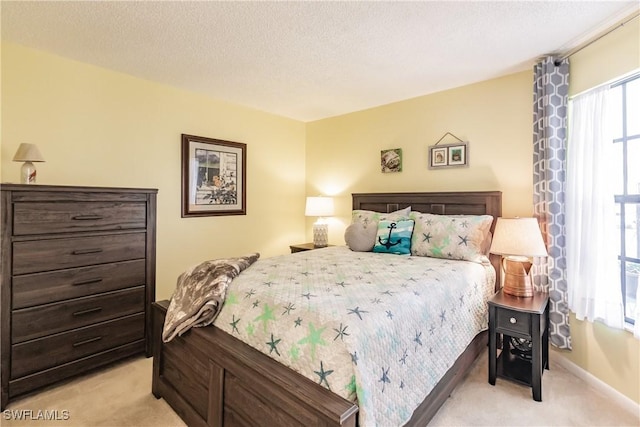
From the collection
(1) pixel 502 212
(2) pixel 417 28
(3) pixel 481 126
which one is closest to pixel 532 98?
(3) pixel 481 126

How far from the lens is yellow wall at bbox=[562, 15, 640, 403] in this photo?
1915 mm

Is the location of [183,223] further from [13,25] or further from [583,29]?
[583,29]

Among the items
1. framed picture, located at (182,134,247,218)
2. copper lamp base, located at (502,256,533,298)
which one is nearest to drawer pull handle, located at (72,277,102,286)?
framed picture, located at (182,134,247,218)

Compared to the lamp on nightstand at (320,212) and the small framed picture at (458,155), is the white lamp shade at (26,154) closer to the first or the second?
the lamp on nightstand at (320,212)

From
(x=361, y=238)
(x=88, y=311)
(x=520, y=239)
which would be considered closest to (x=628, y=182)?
(x=520, y=239)

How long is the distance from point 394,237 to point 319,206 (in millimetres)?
1331

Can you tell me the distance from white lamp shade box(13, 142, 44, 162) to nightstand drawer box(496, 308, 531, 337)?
134 inches

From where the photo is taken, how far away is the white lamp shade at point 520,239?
2.22 m

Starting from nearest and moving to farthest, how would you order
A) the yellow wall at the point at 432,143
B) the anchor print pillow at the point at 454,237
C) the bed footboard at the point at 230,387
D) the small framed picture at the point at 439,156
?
the bed footboard at the point at 230,387
the anchor print pillow at the point at 454,237
the yellow wall at the point at 432,143
the small framed picture at the point at 439,156

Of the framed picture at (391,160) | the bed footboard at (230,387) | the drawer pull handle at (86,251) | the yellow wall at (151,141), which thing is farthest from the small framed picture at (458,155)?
the drawer pull handle at (86,251)

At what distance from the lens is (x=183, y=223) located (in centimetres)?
328

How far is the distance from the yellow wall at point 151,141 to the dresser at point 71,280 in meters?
0.52

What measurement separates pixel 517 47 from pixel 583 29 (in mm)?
376

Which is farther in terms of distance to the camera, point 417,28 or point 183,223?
point 183,223
